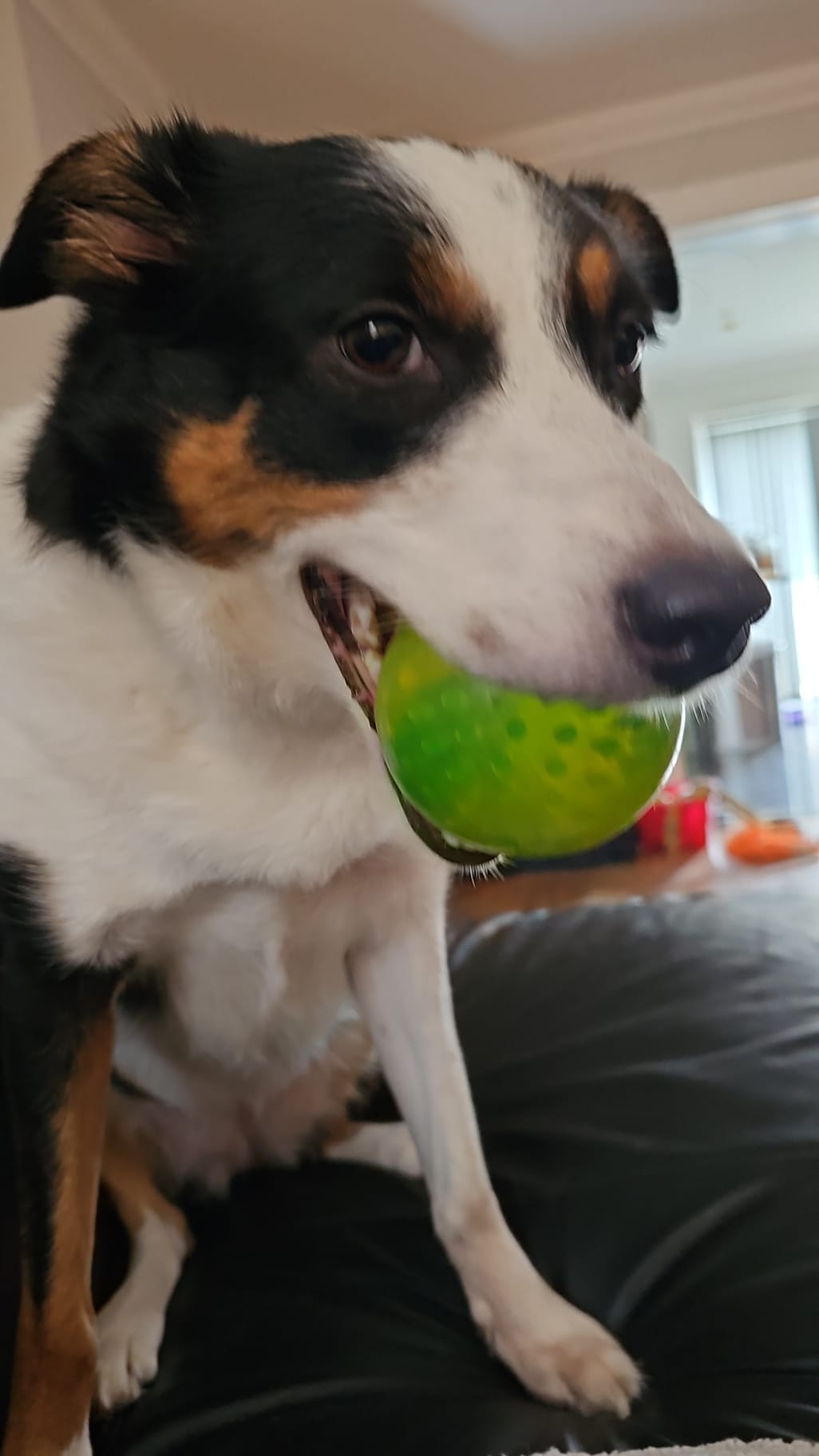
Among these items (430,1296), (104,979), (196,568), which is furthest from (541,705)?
(430,1296)

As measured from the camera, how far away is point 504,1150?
41.3 inches

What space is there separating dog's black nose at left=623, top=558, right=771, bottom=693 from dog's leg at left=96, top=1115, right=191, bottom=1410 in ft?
2.19

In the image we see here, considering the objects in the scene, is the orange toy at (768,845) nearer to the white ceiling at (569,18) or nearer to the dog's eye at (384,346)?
the white ceiling at (569,18)

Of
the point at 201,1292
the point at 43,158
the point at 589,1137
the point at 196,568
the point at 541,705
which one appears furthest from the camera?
the point at 43,158

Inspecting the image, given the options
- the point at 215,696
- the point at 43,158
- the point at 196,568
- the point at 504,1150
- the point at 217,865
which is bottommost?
the point at 504,1150

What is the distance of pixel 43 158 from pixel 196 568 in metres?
1.73

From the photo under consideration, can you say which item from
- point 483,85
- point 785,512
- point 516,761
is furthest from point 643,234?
point 785,512

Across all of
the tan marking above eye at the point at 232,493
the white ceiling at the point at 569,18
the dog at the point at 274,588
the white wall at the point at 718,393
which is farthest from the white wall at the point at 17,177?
the white wall at the point at 718,393

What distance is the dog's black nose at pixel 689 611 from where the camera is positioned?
0.55m

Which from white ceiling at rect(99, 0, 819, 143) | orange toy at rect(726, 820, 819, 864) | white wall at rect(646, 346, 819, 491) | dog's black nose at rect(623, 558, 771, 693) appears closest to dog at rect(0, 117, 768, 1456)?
Answer: dog's black nose at rect(623, 558, 771, 693)

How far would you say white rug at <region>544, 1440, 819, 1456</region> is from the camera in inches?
24.2

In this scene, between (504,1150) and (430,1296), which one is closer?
(430,1296)

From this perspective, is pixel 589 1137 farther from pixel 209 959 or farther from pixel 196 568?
pixel 196 568

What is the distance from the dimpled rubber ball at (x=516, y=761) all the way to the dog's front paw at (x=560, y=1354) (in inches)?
16.6
